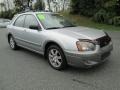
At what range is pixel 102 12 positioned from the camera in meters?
16.4

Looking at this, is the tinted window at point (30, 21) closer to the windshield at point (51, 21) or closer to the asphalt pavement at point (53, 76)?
the windshield at point (51, 21)

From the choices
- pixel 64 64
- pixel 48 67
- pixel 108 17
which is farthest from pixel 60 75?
pixel 108 17

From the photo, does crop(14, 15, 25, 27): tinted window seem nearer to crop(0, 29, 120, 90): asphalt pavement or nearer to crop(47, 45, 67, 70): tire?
crop(0, 29, 120, 90): asphalt pavement

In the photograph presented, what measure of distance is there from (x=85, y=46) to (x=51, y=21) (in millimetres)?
1790

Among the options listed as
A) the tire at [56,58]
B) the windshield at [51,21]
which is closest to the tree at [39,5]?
the windshield at [51,21]

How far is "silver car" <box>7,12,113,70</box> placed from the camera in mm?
4312

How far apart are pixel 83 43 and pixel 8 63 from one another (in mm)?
2657

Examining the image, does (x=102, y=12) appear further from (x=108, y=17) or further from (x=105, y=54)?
(x=105, y=54)

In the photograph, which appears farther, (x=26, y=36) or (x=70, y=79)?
(x=26, y=36)

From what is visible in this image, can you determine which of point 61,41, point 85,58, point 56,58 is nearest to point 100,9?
point 56,58

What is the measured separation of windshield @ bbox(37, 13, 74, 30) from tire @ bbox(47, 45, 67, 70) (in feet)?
2.44

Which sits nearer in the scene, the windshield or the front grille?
the front grille

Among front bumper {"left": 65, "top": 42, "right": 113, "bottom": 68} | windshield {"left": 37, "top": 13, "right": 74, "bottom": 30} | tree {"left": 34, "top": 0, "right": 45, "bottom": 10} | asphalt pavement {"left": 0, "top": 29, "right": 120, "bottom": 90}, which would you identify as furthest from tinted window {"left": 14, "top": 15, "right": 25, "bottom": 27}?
tree {"left": 34, "top": 0, "right": 45, "bottom": 10}

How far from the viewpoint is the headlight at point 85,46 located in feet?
14.1
